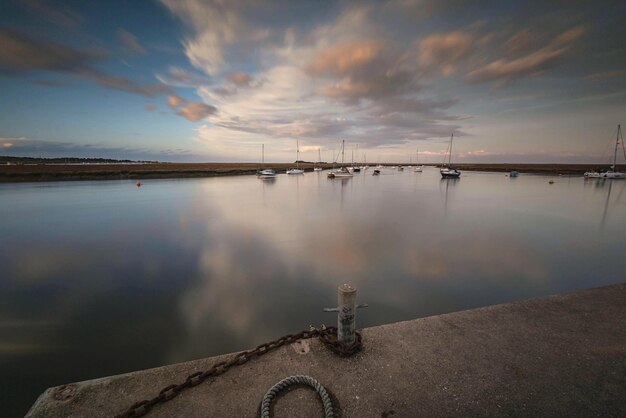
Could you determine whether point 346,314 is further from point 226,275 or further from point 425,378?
point 226,275

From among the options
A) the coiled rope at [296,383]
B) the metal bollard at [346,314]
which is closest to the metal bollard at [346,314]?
the metal bollard at [346,314]

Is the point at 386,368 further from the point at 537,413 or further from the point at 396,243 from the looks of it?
the point at 396,243

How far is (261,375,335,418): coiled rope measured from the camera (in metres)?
2.93

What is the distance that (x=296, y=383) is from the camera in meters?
3.38

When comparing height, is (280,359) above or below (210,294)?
above

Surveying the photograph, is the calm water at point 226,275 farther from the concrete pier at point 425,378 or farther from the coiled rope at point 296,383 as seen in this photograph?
the coiled rope at point 296,383

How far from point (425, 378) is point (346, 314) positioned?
1.30 metres

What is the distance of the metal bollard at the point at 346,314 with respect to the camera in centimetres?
379

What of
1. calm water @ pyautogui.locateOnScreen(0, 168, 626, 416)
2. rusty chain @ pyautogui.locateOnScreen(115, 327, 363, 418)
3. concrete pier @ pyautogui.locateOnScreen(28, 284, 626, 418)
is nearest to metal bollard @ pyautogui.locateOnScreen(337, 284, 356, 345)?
rusty chain @ pyautogui.locateOnScreen(115, 327, 363, 418)

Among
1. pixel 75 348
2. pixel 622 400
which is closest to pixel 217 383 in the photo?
pixel 75 348

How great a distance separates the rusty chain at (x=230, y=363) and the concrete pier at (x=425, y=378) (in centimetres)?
8

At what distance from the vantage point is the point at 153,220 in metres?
18.4

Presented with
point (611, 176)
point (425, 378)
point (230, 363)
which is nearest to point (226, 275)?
point (230, 363)

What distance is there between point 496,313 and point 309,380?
395cm
